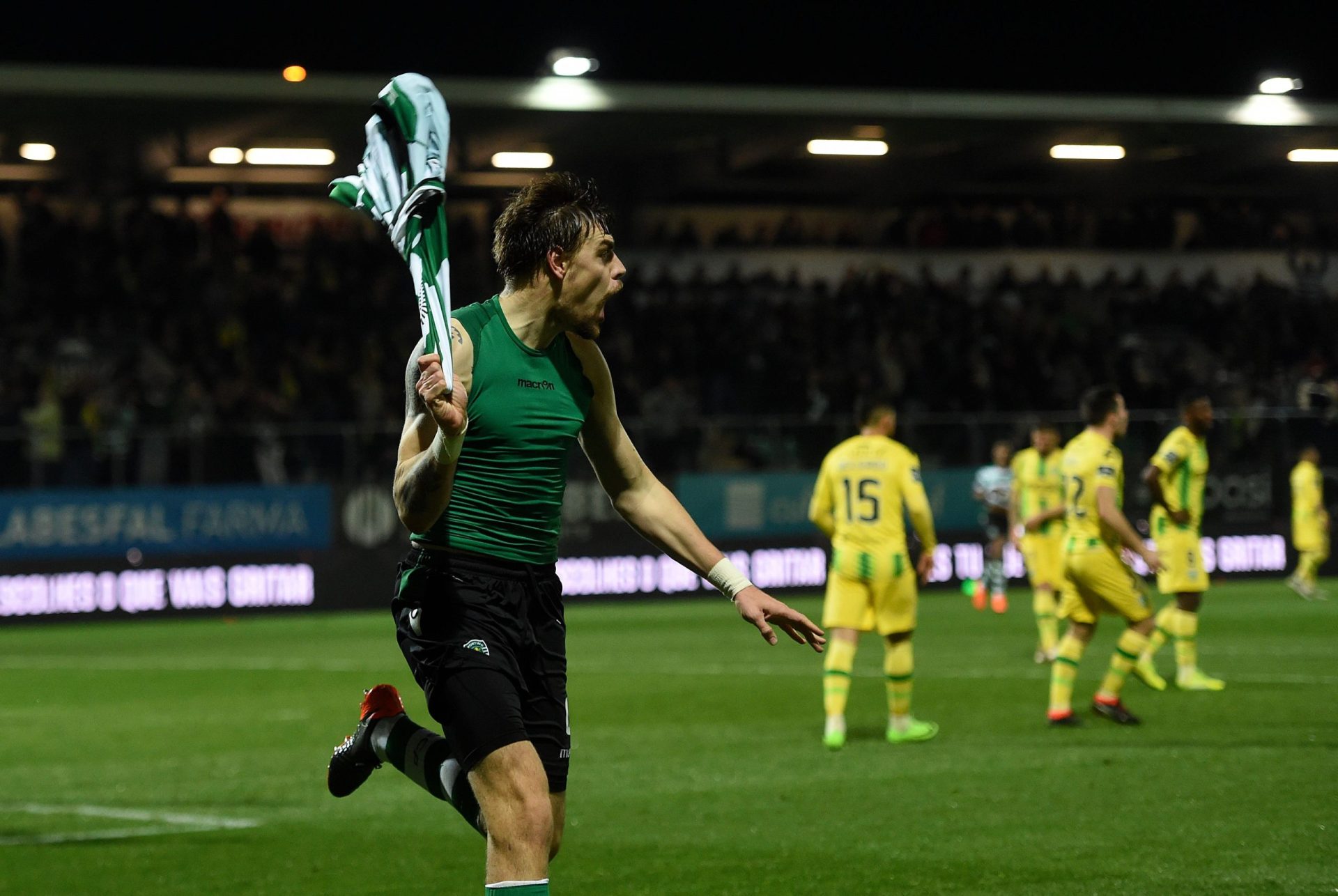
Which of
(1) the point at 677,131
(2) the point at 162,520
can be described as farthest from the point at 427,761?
(1) the point at 677,131

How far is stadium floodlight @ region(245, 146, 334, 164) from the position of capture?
32531mm

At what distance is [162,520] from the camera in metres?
26.0

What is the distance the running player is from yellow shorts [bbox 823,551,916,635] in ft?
46.2

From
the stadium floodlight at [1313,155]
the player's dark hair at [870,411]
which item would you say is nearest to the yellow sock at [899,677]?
the player's dark hair at [870,411]

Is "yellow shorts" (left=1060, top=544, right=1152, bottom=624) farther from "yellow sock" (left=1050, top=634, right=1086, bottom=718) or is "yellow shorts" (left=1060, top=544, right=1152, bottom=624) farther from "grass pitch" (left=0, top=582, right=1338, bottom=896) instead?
"grass pitch" (left=0, top=582, right=1338, bottom=896)

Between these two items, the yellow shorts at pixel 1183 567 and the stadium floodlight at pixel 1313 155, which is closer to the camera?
the yellow shorts at pixel 1183 567

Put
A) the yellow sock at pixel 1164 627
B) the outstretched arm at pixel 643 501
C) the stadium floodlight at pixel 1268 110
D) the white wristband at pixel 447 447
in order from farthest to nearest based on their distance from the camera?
the stadium floodlight at pixel 1268 110
the yellow sock at pixel 1164 627
the outstretched arm at pixel 643 501
the white wristband at pixel 447 447

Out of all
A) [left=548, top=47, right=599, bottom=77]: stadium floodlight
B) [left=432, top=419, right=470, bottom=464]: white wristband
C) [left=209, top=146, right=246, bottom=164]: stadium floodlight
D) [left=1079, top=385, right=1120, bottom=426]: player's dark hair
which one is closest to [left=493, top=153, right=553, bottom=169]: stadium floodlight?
[left=548, top=47, right=599, bottom=77]: stadium floodlight

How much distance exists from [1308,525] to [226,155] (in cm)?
1891

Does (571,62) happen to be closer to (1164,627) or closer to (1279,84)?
(1279,84)

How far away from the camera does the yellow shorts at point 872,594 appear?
40.8 ft

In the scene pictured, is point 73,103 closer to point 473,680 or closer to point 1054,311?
point 1054,311

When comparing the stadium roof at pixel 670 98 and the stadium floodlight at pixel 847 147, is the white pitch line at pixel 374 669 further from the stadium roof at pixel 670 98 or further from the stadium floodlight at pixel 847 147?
the stadium floodlight at pixel 847 147

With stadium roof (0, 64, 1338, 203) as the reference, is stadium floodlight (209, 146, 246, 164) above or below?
below
